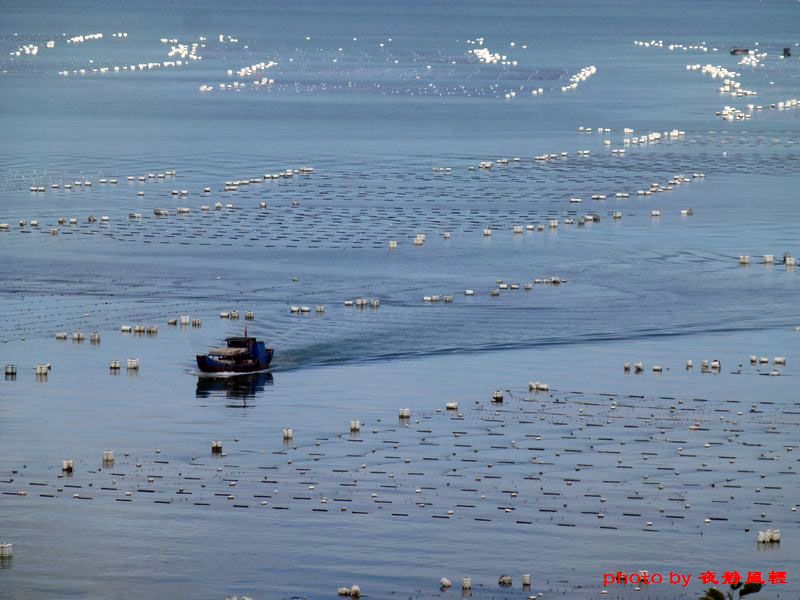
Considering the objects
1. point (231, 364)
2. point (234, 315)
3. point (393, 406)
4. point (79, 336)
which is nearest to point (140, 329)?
point (79, 336)

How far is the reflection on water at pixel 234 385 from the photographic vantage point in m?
101

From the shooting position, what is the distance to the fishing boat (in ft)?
339

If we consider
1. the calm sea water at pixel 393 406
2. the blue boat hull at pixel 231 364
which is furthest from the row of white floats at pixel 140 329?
the blue boat hull at pixel 231 364

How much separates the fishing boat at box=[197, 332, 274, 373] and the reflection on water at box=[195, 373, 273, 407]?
1.30 ft

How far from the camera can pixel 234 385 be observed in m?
102

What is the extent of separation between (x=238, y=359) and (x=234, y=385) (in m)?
1.80

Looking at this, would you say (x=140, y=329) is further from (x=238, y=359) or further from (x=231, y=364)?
(x=231, y=364)

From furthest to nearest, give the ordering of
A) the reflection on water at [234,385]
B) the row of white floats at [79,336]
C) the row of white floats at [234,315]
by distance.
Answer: the row of white floats at [234,315] → the row of white floats at [79,336] → the reflection on water at [234,385]

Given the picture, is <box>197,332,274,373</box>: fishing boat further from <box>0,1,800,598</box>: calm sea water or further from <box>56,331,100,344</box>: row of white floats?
<box>56,331,100,344</box>: row of white floats

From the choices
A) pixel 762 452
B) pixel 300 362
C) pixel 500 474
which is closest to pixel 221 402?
pixel 300 362

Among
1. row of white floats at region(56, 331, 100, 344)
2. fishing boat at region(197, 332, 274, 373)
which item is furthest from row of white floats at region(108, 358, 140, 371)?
row of white floats at region(56, 331, 100, 344)

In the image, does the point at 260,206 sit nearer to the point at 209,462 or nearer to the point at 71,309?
the point at 71,309

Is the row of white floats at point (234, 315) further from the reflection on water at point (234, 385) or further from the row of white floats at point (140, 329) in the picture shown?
the reflection on water at point (234, 385)

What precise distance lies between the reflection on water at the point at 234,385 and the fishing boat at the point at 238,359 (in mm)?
396
